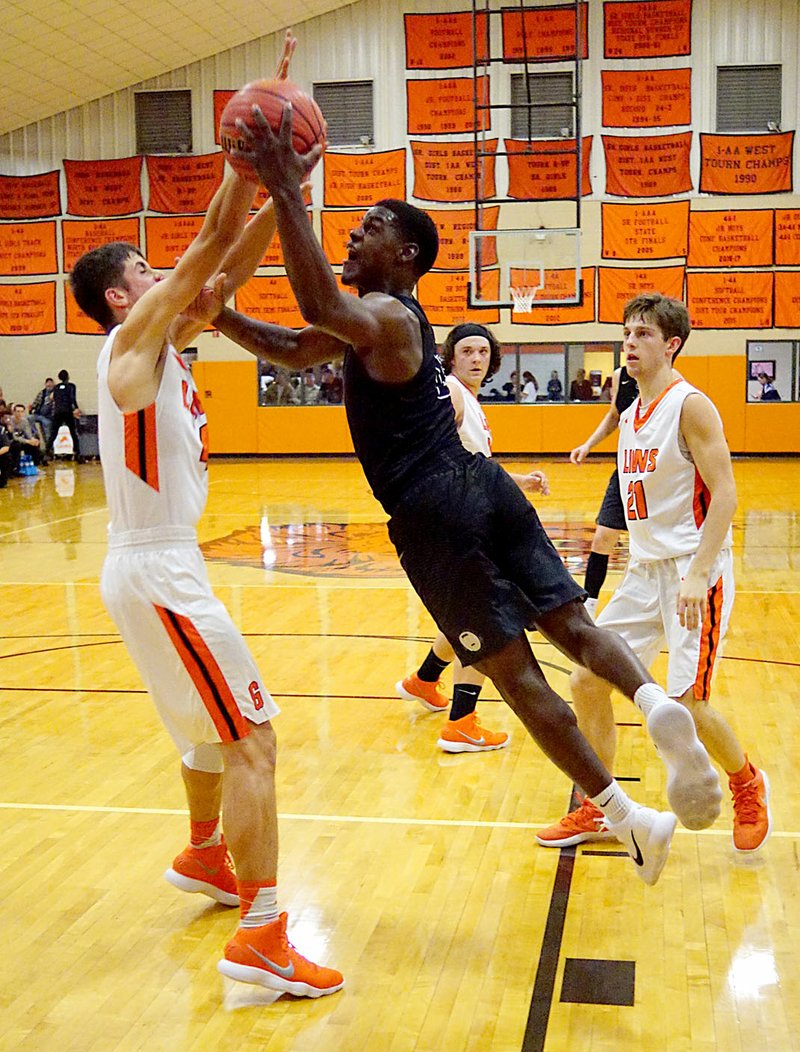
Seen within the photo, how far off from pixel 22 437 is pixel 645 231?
1081 cm

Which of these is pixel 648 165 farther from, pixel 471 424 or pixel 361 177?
pixel 471 424

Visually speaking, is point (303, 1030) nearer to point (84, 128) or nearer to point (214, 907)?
point (214, 907)

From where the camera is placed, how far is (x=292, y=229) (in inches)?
110

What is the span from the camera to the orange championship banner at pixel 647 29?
19.4m

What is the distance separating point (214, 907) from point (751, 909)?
162cm

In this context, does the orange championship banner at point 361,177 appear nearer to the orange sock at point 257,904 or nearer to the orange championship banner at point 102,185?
the orange championship banner at point 102,185

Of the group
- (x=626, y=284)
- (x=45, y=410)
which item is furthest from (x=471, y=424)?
(x=45, y=410)

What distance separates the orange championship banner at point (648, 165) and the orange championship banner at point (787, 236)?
159cm

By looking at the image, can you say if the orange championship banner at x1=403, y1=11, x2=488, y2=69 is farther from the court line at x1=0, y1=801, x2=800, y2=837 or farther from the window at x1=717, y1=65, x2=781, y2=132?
the court line at x1=0, y1=801, x2=800, y2=837

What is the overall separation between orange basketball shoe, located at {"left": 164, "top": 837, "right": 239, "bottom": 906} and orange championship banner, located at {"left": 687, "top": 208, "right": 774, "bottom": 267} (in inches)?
698

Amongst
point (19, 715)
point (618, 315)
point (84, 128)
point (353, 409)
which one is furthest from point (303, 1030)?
point (84, 128)

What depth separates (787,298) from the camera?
1961 cm

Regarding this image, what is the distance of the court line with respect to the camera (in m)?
4.17

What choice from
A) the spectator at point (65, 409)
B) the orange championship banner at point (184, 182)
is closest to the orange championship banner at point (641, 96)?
the orange championship banner at point (184, 182)
